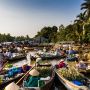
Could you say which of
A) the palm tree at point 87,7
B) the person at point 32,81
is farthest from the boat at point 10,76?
the palm tree at point 87,7

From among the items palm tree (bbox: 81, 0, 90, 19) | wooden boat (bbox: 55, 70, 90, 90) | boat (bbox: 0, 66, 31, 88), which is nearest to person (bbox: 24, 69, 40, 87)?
boat (bbox: 0, 66, 31, 88)

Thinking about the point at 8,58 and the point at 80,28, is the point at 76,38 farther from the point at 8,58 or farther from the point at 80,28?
the point at 8,58

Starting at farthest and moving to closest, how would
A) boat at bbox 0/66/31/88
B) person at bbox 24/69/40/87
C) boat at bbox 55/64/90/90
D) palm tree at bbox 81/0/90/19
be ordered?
palm tree at bbox 81/0/90/19 → boat at bbox 0/66/31/88 → person at bbox 24/69/40/87 → boat at bbox 55/64/90/90

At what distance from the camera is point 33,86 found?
62.3ft

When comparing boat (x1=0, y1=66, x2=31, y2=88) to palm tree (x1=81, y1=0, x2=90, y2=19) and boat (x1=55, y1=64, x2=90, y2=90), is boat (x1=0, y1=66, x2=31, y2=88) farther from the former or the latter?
palm tree (x1=81, y1=0, x2=90, y2=19)

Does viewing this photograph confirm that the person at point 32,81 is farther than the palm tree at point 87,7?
No

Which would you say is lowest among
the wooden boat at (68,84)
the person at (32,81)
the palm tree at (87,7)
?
the wooden boat at (68,84)

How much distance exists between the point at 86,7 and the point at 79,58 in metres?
22.7

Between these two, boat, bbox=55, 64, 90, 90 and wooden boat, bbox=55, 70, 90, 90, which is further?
boat, bbox=55, 64, 90, 90

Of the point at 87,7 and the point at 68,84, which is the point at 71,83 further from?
the point at 87,7

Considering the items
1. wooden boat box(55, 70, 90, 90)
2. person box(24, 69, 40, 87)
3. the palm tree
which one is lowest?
wooden boat box(55, 70, 90, 90)

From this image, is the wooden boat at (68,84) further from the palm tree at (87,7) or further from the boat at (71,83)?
the palm tree at (87,7)

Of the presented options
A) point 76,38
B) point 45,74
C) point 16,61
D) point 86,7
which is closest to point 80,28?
point 76,38

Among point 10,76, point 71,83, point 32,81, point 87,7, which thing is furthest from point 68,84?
point 87,7
